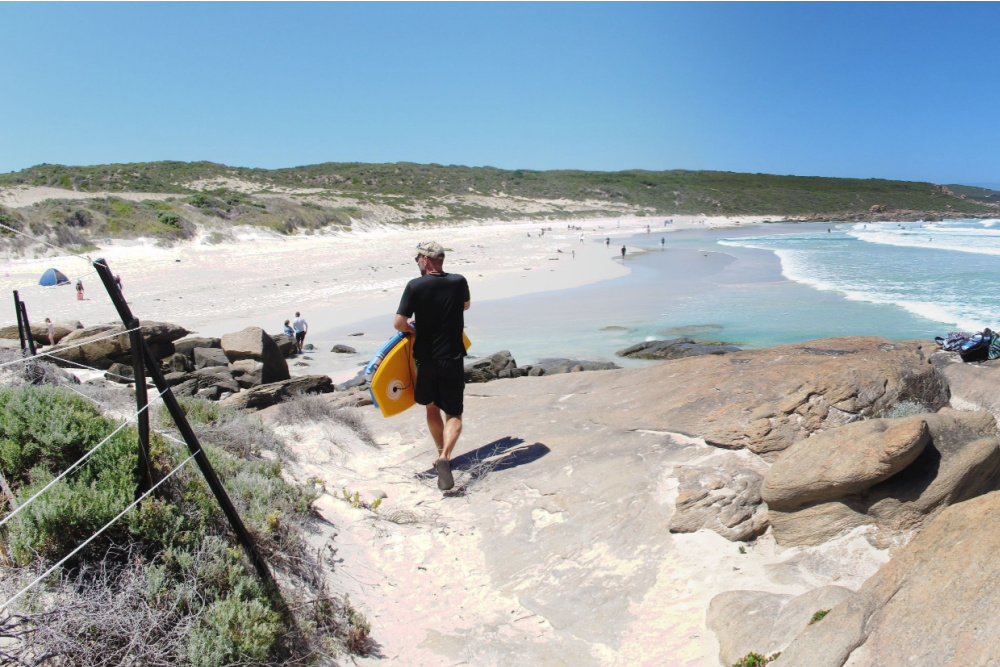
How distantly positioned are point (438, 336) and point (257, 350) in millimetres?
7679

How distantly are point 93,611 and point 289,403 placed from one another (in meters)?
4.07

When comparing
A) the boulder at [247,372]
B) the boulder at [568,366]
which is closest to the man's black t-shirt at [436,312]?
the boulder at [247,372]

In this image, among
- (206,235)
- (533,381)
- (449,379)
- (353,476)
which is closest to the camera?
(449,379)

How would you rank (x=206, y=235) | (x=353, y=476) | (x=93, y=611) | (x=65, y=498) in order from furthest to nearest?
(x=206, y=235)
(x=353, y=476)
(x=65, y=498)
(x=93, y=611)

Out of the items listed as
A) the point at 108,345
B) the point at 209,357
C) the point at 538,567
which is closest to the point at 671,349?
the point at 209,357

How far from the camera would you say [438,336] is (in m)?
5.04

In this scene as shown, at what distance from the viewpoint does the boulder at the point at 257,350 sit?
11656 millimetres

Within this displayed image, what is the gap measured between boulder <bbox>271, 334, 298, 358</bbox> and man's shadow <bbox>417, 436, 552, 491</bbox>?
9.38 m

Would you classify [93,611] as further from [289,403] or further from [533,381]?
[533,381]

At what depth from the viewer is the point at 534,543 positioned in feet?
14.5

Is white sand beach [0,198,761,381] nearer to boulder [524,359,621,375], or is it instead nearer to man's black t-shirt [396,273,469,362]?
boulder [524,359,621,375]

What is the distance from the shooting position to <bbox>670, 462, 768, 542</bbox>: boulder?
424cm

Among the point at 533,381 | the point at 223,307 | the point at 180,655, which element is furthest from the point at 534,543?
the point at 223,307

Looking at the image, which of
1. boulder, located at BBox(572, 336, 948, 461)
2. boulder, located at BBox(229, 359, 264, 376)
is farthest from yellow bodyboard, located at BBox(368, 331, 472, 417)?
boulder, located at BBox(229, 359, 264, 376)
